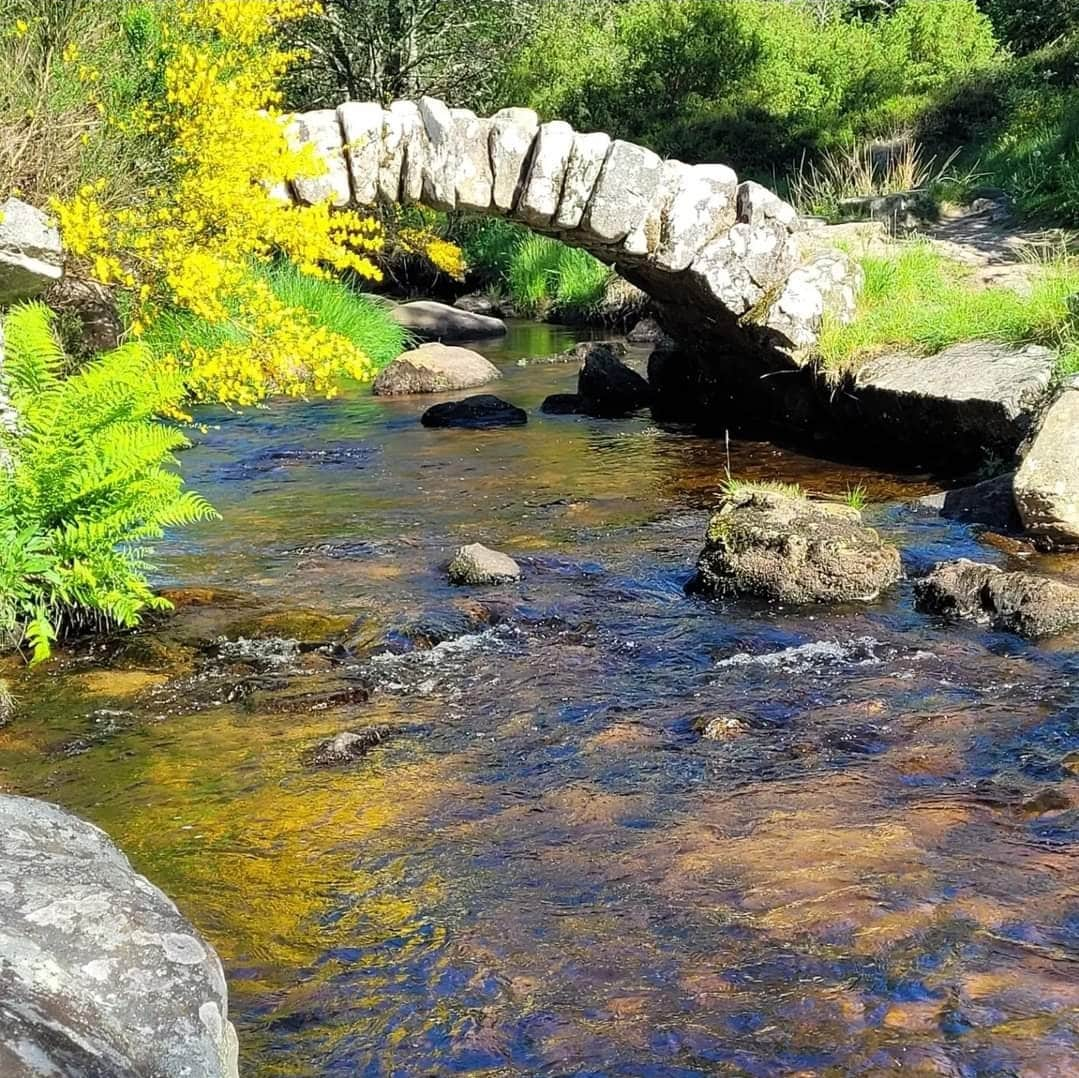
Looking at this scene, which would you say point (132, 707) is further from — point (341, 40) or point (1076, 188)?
point (341, 40)

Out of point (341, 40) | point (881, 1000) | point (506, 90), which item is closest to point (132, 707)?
point (881, 1000)

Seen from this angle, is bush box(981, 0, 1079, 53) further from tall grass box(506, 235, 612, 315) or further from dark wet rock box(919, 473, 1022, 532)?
dark wet rock box(919, 473, 1022, 532)

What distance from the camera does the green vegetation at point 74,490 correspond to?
6.19m

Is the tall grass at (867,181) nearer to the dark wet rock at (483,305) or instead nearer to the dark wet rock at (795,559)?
the dark wet rock at (483,305)

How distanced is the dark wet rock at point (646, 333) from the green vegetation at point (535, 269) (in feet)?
4.63

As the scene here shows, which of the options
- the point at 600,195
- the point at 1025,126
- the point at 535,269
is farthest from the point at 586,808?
the point at 1025,126

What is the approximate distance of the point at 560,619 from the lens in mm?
6852

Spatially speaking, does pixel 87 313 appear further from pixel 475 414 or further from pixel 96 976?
pixel 96 976

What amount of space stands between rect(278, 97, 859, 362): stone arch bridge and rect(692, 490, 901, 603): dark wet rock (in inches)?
168

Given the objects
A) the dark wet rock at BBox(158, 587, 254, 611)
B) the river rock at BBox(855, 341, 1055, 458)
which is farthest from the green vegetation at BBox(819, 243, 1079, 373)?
the dark wet rock at BBox(158, 587, 254, 611)

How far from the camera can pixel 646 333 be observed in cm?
1855

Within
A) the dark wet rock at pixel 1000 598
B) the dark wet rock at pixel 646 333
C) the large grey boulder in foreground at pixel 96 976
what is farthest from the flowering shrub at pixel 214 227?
the dark wet rock at pixel 646 333

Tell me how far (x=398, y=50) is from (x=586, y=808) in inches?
871

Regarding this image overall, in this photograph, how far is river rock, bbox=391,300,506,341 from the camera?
19.4 m
